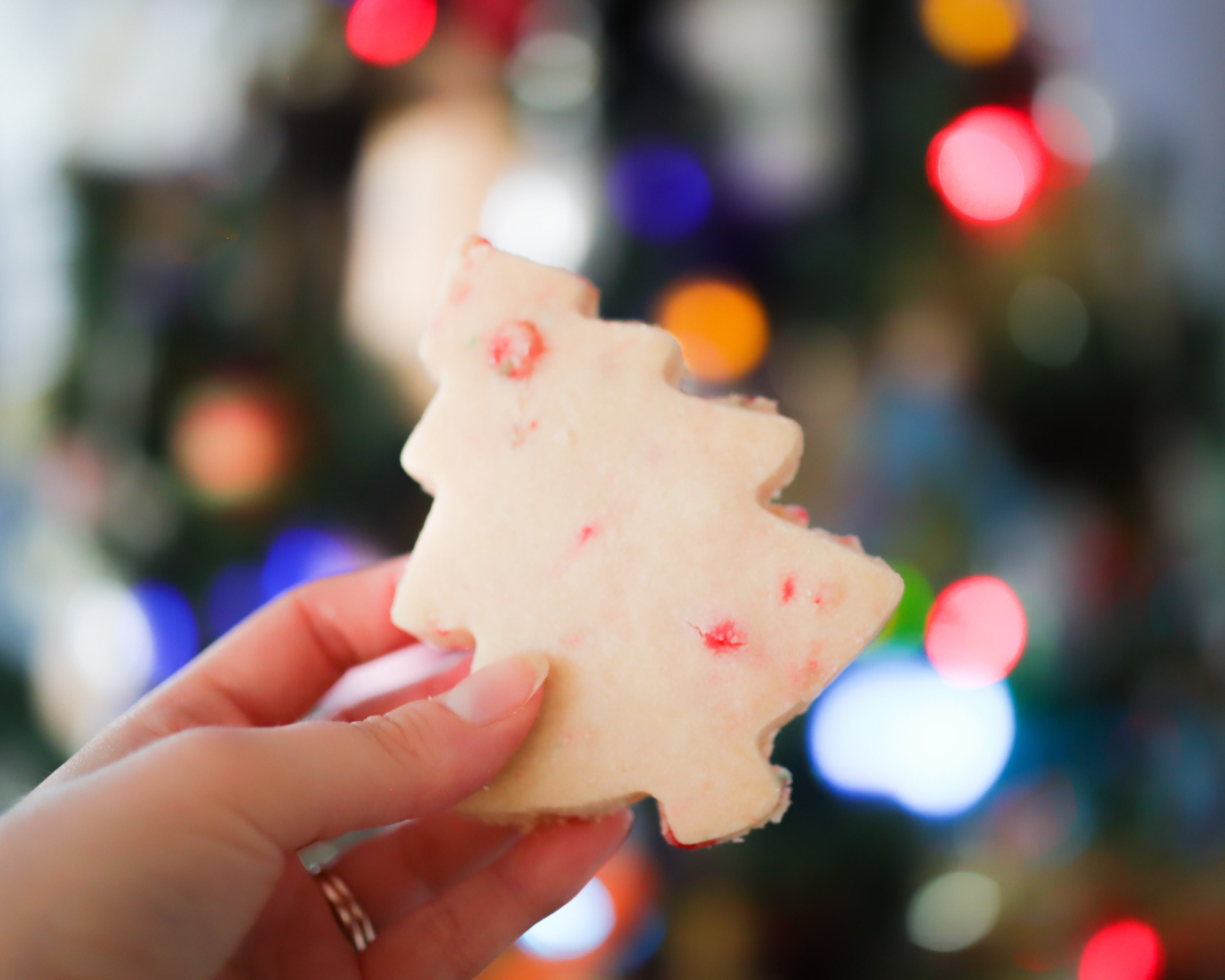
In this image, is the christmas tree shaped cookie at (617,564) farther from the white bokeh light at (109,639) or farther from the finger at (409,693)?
the white bokeh light at (109,639)

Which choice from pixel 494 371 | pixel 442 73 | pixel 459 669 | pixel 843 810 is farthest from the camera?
pixel 442 73

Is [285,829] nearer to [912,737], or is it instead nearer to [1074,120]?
[912,737]

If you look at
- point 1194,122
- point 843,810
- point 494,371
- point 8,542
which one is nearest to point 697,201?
point 494,371

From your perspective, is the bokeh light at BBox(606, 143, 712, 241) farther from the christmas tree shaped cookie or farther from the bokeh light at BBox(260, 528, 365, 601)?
the bokeh light at BBox(260, 528, 365, 601)

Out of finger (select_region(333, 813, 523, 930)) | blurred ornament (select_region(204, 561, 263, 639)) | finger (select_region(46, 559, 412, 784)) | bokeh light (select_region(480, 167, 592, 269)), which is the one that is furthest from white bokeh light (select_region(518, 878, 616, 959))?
bokeh light (select_region(480, 167, 592, 269))

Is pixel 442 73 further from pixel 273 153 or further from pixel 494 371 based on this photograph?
pixel 494 371

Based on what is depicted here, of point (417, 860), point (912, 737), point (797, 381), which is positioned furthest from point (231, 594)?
point (912, 737)

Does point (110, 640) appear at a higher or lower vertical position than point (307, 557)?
lower
